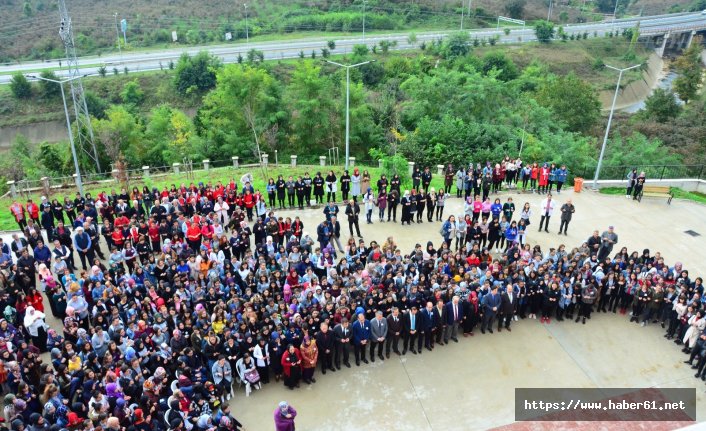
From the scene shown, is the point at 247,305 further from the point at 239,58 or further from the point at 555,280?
the point at 239,58

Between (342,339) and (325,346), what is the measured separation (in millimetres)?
406

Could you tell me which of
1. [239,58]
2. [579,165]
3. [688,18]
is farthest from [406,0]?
[579,165]

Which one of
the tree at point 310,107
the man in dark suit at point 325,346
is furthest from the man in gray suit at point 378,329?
the tree at point 310,107

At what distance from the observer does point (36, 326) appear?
11.5 m

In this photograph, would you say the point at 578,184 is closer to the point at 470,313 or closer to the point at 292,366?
the point at 470,313

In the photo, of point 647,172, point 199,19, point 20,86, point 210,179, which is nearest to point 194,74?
point 20,86

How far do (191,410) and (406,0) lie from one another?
80.8 m

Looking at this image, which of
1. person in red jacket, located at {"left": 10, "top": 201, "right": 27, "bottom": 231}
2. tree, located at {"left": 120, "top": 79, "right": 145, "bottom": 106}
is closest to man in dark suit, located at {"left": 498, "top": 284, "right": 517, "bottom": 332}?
person in red jacket, located at {"left": 10, "top": 201, "right": 27, "bottom": 231}

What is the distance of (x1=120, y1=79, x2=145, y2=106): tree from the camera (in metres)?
49.1

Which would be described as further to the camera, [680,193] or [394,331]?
[680,193]

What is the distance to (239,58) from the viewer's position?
167 feet

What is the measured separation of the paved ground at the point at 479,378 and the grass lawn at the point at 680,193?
1059cm

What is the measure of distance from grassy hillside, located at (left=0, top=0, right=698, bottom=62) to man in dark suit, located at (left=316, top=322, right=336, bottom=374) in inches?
2458

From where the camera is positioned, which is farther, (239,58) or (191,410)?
(239,58)
